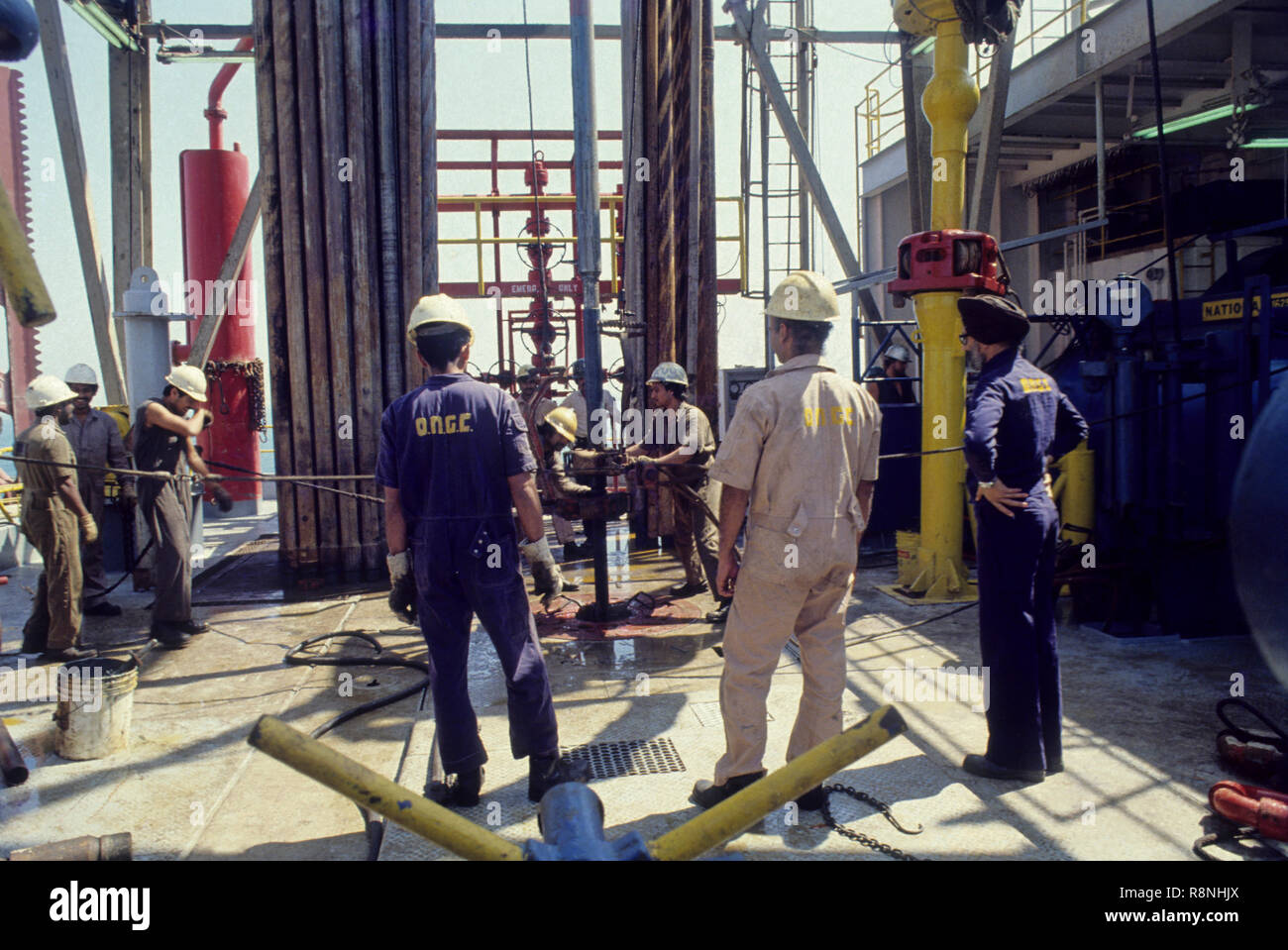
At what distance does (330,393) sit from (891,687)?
5.81 m

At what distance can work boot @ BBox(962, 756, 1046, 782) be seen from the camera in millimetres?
3988

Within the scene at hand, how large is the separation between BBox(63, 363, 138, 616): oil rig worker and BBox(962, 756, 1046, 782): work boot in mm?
7241

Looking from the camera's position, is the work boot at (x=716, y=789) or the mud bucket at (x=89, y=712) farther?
the mud bucket at (x=89, y=712)

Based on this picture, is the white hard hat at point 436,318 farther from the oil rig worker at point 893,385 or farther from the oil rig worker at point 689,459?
the oil rig worker at point 893,385

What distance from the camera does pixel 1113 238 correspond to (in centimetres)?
1473

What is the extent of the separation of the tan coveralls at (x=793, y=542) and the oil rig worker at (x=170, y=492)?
4.83 m

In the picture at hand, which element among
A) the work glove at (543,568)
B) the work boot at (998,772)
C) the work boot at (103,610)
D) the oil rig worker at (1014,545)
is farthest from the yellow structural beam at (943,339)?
the work boot at (103,610)

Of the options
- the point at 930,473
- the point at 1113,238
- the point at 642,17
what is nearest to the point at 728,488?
the point at 930,473

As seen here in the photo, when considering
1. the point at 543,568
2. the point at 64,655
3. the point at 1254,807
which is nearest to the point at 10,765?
the point at 64,655

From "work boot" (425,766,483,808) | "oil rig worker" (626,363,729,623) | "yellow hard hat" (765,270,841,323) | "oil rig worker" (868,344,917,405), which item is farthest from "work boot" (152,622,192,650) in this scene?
"oil rig worker" (868,344,917,405)

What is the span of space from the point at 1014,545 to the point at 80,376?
8.07m

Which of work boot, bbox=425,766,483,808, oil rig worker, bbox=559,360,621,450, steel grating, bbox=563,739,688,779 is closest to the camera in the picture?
work boot, bbox=425,766,483,808

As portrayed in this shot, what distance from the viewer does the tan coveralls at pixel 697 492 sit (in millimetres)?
7016

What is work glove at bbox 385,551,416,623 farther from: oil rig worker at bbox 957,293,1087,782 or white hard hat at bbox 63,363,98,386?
white hard hat at bbox 63,363,98,386
